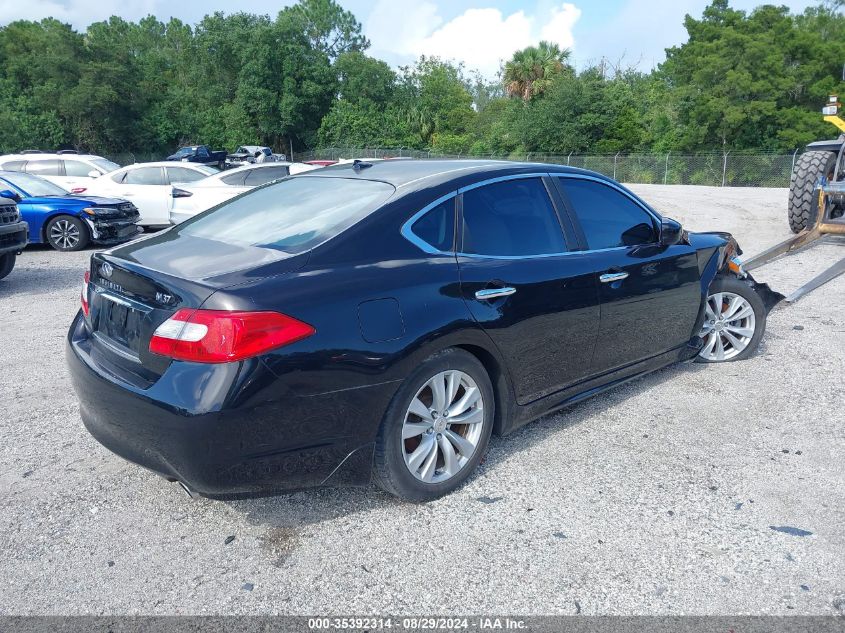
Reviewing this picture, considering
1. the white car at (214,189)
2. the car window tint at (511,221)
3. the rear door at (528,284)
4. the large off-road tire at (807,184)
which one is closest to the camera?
the rear door at (528,284)

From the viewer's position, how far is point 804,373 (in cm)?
530

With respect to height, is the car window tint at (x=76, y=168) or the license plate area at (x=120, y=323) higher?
the car window tint at (x=76, y=168)

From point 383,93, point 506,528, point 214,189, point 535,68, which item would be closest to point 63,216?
point 214,189

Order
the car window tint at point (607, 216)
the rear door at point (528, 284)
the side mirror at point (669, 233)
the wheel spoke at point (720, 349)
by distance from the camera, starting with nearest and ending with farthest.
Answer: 1. the rear door at point (528, 284)
2. the car window tint at point (607, 216)
3. the side mirror at point (669, 233)
4. the wheel spoke at point (720, 349)

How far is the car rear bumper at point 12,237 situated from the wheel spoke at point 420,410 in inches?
287

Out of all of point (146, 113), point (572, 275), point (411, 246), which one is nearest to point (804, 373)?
point (572, 275)

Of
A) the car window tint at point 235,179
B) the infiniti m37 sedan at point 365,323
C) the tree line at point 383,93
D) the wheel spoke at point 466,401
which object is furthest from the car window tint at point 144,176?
the tree line at point 383,93

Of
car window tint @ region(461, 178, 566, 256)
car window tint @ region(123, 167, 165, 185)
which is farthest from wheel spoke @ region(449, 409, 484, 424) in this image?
car window tint @ region(123, 167, 165, 185)

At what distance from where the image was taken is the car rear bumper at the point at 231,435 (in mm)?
2729

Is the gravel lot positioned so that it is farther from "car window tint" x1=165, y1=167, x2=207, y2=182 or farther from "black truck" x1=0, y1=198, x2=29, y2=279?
"car window tint" x1=165, y1=167, x2=207, y2=182

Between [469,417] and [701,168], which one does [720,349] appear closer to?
[469,417]

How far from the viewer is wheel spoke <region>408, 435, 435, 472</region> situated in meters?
3.28

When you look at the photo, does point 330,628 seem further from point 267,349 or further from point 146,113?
point 146,113

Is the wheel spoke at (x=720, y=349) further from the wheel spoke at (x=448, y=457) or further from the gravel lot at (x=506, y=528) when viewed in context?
the wheel spoke at (x=448, y=457)
